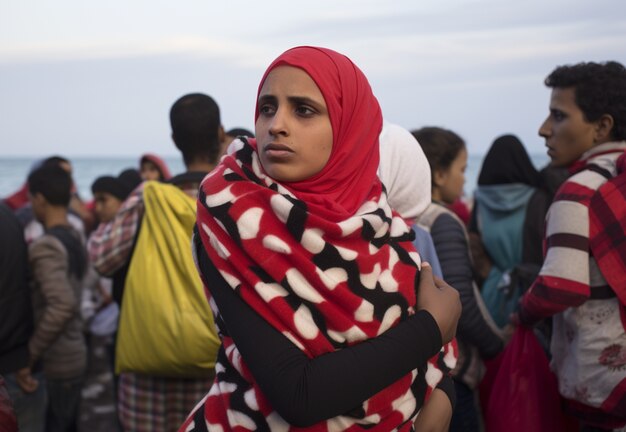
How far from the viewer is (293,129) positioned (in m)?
1.78

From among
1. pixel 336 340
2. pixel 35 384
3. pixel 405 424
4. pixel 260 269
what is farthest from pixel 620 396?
pixel 35 384

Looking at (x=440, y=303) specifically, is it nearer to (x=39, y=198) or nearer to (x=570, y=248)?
(x=570, y=248)

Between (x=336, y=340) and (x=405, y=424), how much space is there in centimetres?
30

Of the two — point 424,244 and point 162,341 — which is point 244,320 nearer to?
point 424,244

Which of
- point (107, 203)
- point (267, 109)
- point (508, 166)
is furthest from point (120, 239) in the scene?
point (107, 203)

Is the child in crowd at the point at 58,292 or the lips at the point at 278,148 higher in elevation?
the lips at the point at 278,148

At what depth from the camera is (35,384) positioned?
394cm

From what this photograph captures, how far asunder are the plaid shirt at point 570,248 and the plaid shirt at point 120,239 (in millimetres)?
1725

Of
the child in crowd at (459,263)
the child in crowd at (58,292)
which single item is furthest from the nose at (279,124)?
the child in crowd at (58,292)

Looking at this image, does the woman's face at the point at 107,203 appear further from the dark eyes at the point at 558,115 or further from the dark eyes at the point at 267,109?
the dark eyes at the point at 267,109

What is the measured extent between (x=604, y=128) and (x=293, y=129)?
1.84m

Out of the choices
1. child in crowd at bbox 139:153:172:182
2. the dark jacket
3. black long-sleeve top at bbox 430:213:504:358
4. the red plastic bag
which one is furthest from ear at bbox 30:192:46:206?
the red plastic bag

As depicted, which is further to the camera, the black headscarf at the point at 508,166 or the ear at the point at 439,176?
the black headscarf at the point at 508,166

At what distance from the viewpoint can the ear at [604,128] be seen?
3.07 m
